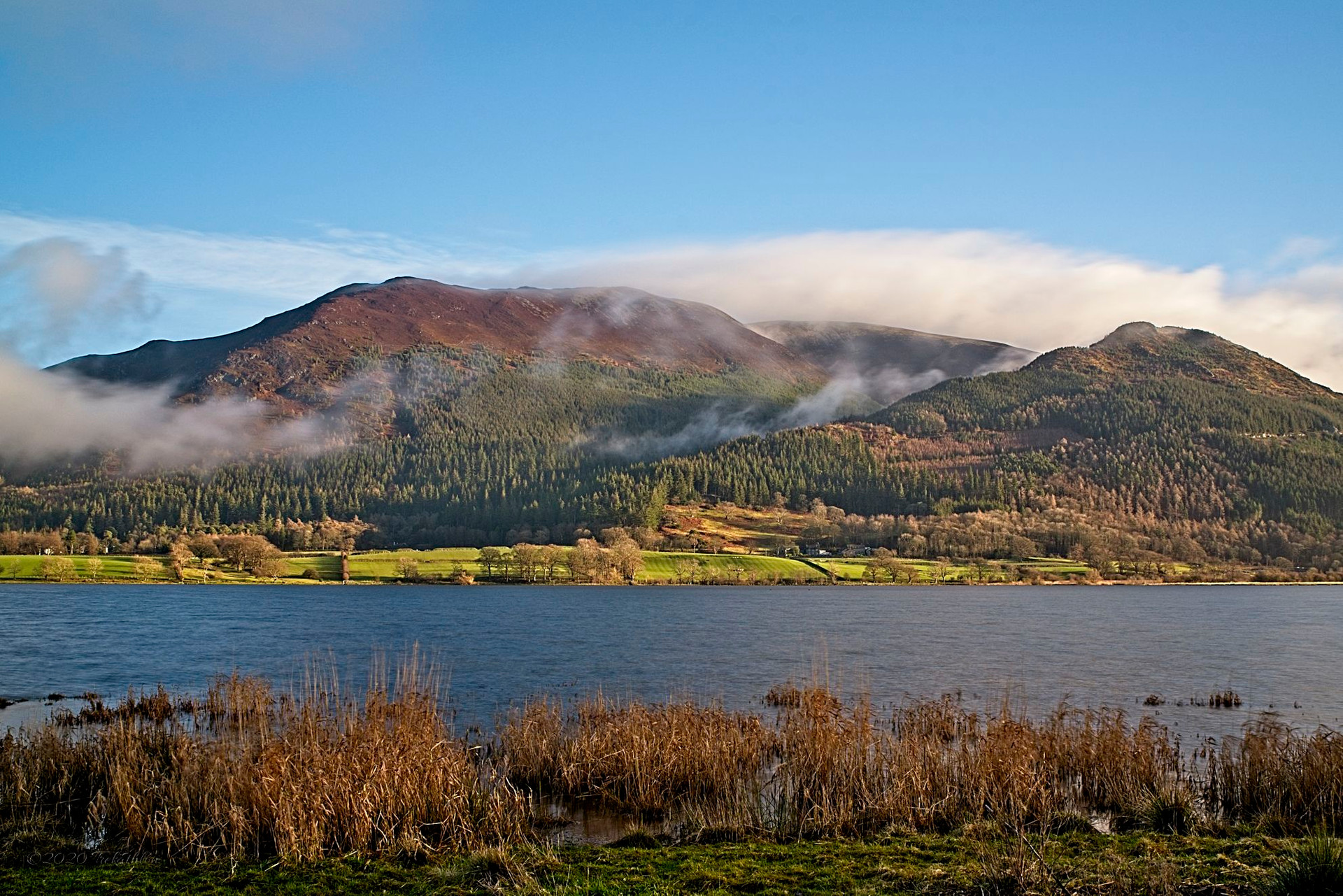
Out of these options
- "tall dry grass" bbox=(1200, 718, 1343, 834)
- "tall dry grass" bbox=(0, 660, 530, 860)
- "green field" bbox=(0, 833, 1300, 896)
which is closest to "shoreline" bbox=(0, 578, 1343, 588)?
"tall dry grass" bbox=(0, 660, 530, 860)

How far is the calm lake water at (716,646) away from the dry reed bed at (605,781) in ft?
24.1

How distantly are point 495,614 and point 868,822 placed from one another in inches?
3252

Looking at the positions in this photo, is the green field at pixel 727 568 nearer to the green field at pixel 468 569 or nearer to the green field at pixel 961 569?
the green field at pixel 468 569

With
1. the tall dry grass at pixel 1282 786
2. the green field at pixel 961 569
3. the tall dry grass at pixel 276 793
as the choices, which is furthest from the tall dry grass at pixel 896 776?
A: the green field at pixel 961 569

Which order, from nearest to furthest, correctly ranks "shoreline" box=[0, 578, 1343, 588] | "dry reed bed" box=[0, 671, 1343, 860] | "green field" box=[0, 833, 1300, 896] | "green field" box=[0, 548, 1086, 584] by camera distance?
"green field" box=[0, 833, 1300, 896] → "dry reed bed" box=[0, 671, 1343, 860] → "green field" box=[0, 548, 1086, 584] → "shoreline" box=[0, 578, 1343, 588]

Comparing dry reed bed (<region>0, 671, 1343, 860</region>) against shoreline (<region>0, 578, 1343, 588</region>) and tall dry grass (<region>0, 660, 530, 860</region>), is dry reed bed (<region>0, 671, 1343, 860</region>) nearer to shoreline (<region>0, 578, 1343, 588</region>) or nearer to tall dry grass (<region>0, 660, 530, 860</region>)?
tall dry grass (<region>0, 660, 530, 860</region>)

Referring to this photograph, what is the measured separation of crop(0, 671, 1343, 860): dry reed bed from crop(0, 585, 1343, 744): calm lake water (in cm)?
733

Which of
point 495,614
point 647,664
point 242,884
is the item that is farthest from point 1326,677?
point 495,614

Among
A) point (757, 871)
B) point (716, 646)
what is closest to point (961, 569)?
point (716, 646)

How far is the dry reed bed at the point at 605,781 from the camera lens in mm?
18625

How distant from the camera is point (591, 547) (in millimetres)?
167500

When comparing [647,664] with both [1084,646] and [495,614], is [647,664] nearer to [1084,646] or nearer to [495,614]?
[1084,646]

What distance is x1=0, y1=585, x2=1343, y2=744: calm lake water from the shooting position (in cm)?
4466

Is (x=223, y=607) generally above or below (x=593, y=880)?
below
